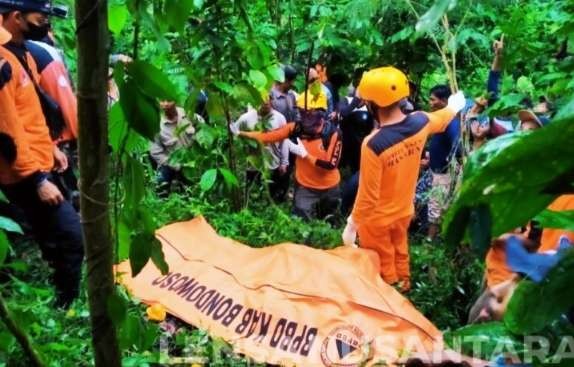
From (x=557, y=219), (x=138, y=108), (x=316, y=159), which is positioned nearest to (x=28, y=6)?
(x=138, y=108)

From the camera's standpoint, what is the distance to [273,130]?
5906 millimetres

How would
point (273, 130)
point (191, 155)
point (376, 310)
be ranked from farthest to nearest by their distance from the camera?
point (273, 130)
point (191, 155)
point (376, 310)

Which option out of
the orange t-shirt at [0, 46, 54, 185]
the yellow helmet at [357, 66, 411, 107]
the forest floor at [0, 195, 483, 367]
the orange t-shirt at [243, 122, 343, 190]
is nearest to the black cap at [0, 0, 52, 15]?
the orange t-shirt at [0, 46, 54, 185]

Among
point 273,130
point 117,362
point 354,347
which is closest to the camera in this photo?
point 117,362

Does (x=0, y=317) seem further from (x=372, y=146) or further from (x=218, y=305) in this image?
(x=372, y=146)

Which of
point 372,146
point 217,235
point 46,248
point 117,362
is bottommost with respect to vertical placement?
point 217,235

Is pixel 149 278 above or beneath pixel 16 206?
beneath

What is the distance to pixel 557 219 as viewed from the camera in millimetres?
888

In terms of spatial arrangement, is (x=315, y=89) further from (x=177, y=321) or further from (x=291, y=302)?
(x=177, y=321)

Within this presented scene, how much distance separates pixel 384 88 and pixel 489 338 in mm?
3459

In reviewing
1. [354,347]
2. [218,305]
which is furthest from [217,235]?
[354,347]

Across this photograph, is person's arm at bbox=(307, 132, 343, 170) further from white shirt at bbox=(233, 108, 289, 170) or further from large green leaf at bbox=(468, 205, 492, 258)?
large green leaf at bbox=(468, 205, 492, 258)

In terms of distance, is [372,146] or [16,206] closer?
[16,206]

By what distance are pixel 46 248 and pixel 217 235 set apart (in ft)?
3.77
